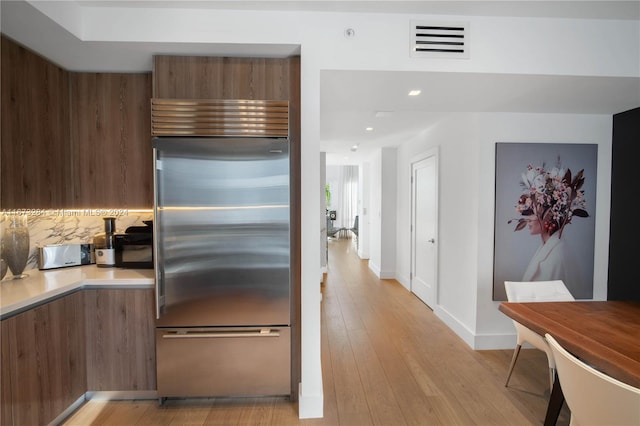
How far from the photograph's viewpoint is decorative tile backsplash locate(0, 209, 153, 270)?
7.55 feet

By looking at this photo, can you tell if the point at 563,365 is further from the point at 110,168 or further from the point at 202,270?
the point at 110,168

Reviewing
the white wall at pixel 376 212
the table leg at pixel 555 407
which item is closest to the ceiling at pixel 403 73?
the table leg at pixel 555 407

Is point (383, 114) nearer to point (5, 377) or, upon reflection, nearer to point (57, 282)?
point (57, 282)

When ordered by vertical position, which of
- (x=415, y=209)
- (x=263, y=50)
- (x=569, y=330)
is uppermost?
(x=263, y=50)

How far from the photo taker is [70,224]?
2508 millimetres

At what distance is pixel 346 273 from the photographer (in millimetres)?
6027

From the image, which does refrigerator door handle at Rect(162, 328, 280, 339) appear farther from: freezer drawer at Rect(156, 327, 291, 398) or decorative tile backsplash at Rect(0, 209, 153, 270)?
decorative tile backsplash at Rect(0, 209, 153, 270)

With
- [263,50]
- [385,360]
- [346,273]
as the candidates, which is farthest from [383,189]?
[263,50]

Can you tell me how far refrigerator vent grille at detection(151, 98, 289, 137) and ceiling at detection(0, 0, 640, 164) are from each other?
373mm

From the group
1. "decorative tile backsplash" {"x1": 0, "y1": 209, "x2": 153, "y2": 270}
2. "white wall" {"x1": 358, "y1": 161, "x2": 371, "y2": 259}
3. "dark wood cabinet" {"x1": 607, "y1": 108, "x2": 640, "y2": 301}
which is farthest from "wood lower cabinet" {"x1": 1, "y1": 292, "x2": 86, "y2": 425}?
"white wall" {"x1": 358, "y1": 161, "x2": 371, "y2": 259}

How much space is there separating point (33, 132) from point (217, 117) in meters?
1.30

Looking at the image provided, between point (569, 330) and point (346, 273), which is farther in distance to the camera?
point (346, 273)

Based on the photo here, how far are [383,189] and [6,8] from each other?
4.96 meters

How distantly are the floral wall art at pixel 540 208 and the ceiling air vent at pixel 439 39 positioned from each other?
51.6 inches
